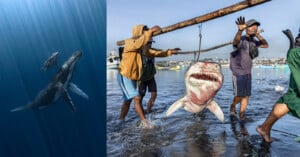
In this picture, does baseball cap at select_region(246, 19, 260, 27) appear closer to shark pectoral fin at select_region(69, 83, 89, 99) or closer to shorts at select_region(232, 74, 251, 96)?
shorts at select_region(232, 74, 251, 96)

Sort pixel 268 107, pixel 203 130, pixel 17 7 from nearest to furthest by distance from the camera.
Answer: pixel 17 7
pixel 203 130
pixel 268 107

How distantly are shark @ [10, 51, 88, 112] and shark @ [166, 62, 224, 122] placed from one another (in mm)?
1951

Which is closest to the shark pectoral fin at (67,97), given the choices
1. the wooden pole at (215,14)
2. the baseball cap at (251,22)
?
the wooden pole at (215,14)

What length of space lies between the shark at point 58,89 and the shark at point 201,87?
1.95m

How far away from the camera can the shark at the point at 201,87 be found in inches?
280

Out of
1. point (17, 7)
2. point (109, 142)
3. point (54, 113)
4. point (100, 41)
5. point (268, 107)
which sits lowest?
point (268, 107)

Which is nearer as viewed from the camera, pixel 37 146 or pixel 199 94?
pixel 37 146

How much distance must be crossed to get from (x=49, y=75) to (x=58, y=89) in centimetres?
24

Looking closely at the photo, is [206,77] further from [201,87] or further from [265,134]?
[265,134]

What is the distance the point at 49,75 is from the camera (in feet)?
18.5

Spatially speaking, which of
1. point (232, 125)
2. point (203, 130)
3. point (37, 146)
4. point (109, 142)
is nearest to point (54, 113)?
point (37, 146)

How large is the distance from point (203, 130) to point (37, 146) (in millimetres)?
2720

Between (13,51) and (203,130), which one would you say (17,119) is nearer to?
(13,51)

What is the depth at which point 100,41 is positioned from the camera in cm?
554
